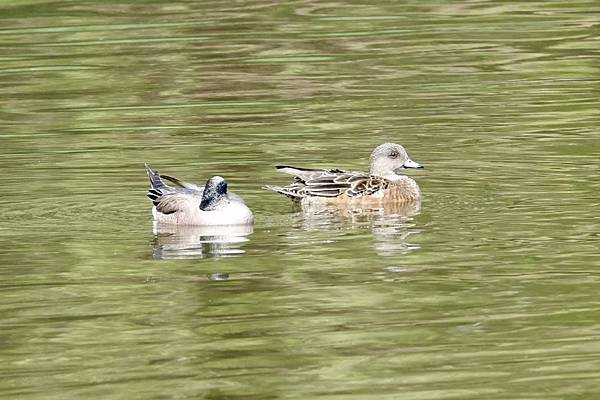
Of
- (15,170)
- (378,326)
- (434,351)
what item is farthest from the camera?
(15,170)

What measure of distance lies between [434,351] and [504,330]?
1.69 feet

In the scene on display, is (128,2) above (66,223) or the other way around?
above

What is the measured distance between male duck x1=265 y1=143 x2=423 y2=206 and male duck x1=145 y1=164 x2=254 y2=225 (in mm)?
757

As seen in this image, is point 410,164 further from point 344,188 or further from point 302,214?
point 302,214

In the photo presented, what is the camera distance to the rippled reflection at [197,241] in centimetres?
1136

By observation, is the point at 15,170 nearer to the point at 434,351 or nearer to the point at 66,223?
the point at 66,223

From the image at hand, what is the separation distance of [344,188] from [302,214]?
48 cm

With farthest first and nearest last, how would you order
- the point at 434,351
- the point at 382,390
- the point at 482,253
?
the point at 482,253, the point at 434,351, the point at 382,390

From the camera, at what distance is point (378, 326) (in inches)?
362

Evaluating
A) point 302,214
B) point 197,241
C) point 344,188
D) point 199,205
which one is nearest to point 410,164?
point 344,188

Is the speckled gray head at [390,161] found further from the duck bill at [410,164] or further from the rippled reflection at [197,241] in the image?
the rippled reflection at [197,241]

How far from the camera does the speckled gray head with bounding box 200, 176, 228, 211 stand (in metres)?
12.2

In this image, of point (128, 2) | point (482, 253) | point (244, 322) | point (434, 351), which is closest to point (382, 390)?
point (434, 351)

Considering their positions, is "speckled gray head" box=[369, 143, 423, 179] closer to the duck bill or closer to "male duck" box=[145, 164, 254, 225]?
the duck bill
